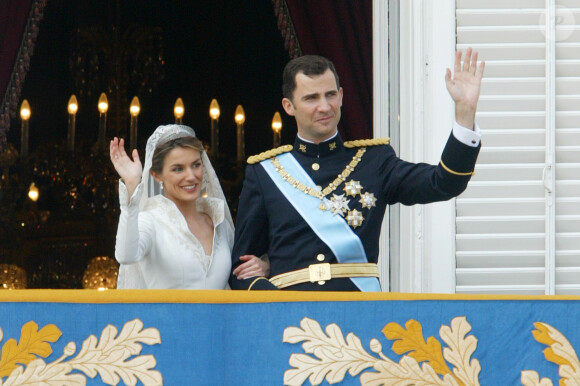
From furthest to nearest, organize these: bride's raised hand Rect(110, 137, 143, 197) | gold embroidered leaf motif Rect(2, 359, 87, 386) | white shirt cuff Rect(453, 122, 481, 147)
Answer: bride's raised hand Rect(110, 137, 143, 197)
white shirt cuff Rect(453, 122, 481, 147)
gold embroidered leaf motif Rect(2, 359, 87, 386)

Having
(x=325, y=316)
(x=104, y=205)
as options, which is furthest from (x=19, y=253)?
(x=325, y=316)

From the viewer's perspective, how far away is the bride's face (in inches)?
158

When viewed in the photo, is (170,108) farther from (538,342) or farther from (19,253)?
(538,342)

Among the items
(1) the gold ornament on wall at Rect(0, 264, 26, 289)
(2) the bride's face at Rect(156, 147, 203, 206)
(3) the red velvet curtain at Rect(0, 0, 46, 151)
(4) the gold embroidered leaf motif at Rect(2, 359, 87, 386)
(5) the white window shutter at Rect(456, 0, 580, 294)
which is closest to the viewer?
(4) the gold embroidered leaf motif at Rect(2, 359, 87, 386)

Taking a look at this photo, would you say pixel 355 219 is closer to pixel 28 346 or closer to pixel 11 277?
pixel 28 346

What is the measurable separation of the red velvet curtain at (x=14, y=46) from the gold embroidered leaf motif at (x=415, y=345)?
3448 mm

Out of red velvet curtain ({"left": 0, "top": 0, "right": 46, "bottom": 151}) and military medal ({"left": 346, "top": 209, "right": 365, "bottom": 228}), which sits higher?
red velvet curtain ({"left": 0, "top": 0, "right": 46, "bottom": 151})

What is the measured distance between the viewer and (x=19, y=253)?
804cm

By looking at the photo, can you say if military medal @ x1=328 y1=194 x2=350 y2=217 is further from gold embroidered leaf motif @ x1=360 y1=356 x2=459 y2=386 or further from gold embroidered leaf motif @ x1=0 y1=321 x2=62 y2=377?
gold embroidered leaf motif @ x1=0 y1=321 x2=62 y2=377

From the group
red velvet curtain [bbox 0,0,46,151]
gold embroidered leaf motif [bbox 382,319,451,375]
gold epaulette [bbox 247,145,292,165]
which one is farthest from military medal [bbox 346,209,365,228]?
red velvet curtain [bbox 0,0,46,151]

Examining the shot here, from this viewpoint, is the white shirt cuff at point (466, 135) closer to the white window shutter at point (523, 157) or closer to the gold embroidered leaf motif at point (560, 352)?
the gold embroidered leaf motif at point (560, 352)

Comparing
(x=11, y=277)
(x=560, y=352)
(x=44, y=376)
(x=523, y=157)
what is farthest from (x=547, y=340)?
(x=11, y=277)

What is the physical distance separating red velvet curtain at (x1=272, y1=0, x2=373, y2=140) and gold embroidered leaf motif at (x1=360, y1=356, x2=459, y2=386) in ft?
9.74

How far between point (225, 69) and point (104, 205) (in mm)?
1967
